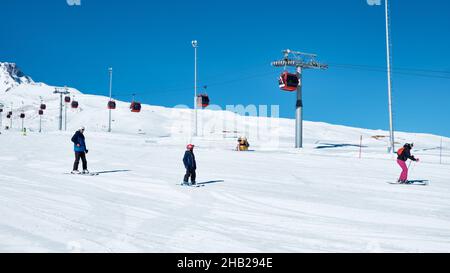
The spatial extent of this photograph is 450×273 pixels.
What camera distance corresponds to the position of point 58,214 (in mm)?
8305

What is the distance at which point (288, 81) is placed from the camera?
33.5 metres

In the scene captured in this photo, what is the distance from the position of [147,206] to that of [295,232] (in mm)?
3758

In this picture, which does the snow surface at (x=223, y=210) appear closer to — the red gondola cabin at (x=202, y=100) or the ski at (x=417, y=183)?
the ski at (x=417, y=183)

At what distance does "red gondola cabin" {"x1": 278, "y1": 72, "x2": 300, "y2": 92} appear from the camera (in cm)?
3344

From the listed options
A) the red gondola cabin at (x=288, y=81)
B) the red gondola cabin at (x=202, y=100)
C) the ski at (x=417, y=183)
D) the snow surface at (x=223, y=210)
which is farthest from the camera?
the red gondola cabin at (x=202, y=100)

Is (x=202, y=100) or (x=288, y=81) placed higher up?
(x=288, y=81)

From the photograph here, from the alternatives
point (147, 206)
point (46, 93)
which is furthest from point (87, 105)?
point (147, 206)

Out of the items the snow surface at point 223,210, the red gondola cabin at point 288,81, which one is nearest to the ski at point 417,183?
the snow surface at point 223,210

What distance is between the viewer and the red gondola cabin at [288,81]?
3344 centimetres

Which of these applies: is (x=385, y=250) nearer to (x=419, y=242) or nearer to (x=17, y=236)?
(x=419, y=242)

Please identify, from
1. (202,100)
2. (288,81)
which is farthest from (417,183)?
(202,100)

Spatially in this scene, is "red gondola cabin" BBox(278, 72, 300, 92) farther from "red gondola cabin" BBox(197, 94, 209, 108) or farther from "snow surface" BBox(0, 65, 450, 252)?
"snow surface" BBox(0, 65, 450, 252)

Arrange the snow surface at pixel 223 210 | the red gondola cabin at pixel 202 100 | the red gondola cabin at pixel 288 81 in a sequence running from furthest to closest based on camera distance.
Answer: the red gondola cabin at pixel 202 100, the red gondola cabin at pixel 288 81, the snow surface at pixel 223 210

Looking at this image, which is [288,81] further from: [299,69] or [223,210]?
[223,210]
